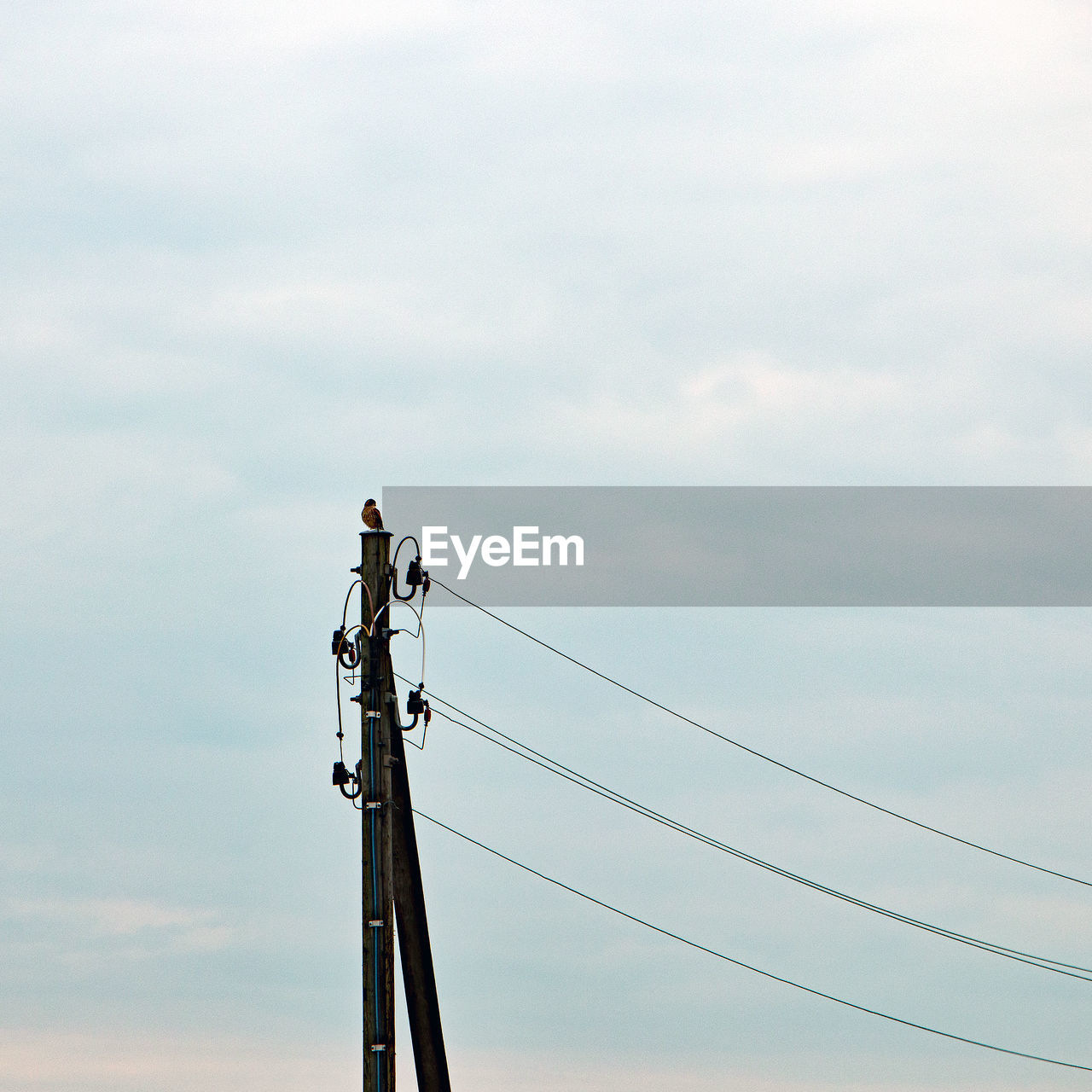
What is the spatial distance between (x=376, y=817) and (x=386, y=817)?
4.4 inches

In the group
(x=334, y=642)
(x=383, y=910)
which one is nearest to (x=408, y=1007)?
(x=383, y=910)

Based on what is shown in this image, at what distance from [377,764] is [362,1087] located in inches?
125

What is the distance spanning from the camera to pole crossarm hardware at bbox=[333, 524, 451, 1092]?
57.6 ft

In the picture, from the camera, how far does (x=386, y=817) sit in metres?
17.6

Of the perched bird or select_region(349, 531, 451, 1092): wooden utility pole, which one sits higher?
the perched bird

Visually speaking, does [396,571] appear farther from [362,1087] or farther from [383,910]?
[362,1087]

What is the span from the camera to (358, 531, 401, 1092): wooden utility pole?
665 inches

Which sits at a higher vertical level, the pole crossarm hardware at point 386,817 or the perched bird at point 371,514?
the perched bird at point 371,514

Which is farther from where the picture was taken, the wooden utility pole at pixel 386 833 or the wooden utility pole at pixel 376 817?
the wooden utility pole at pixel 386 833

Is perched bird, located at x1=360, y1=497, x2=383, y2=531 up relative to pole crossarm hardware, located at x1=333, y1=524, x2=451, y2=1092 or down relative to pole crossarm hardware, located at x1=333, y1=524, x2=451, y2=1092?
up

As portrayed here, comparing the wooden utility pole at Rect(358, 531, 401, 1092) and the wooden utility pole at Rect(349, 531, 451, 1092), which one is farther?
the wooden utility pole at Rect(349, 531, 451, 1092)

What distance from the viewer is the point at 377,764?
58.0 feet

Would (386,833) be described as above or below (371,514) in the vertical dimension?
below

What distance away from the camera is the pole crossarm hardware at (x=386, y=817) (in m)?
17.6
